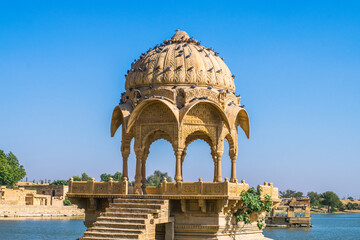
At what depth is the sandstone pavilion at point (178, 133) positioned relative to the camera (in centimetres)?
1659

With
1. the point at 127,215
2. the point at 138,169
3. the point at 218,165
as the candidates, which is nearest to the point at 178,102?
the point at 218,165

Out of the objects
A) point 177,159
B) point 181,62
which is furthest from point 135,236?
point 181,62

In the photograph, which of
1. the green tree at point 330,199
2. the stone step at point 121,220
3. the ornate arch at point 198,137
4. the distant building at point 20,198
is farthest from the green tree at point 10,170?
the green tree at point 330,199

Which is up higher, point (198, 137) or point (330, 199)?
point (198, 137)

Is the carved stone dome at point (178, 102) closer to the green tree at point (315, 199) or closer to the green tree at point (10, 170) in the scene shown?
the green tree at point (10, 170)

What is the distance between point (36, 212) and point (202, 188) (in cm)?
5735

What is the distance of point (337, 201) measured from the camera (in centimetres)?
13175

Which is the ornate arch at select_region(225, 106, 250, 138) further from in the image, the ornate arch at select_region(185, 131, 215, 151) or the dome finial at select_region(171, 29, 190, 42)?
the dome finial at select_region(171, 29, 190, 42)

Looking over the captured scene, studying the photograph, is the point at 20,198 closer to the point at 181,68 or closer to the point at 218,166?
the point at 218,166

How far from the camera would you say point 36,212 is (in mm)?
70062

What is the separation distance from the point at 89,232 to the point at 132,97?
16.8 feet

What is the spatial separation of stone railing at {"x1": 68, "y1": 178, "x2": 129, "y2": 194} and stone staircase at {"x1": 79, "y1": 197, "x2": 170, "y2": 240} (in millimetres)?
541

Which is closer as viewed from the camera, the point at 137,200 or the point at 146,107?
the point at 137,200

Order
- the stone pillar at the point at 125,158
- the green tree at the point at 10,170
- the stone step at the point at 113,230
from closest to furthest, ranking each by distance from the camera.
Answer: the stone step at the point at 113,230 < the stone pillar at the point at 125,158 < the green tree at the point at 10,170
